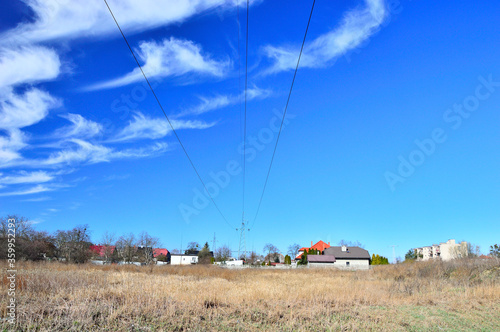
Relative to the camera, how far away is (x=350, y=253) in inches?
3319

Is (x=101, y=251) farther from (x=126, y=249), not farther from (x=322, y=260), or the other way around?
(x=322, y=260)

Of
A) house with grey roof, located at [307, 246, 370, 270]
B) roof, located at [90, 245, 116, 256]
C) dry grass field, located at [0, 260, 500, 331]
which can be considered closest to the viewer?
dry grass field, located at [0, 260, 500, 331]

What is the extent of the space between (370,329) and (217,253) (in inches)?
3754

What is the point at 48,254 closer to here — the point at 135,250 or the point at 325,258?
the point at 135,250

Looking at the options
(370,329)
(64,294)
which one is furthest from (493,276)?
(64,294)

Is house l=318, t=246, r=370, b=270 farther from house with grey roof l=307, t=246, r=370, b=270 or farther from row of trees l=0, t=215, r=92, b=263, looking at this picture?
row of trees l=0, t=215, r=92, b=263

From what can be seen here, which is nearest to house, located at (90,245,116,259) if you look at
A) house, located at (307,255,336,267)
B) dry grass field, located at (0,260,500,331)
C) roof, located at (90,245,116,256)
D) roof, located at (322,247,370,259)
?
roof, located at (90,245,116,256)

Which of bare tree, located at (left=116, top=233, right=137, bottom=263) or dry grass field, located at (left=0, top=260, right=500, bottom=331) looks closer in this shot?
dry grass field, located at (left=0, top=260, right=500, bottom=331)

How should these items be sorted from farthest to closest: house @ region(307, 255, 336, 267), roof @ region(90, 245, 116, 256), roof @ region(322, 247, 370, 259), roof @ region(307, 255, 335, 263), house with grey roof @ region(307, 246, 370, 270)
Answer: roof @ region(322, 247, 370, 259) < house with grey roof @ region(307, 246, 370, 270) < roof @ region(307, 255, 335, 263) < house @ region(307, 255, 336, 267) < roof @ region(90, 245, 116, 256)

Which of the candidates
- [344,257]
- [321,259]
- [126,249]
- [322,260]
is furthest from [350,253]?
[126,249]

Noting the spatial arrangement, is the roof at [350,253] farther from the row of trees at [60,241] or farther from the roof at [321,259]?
the row of trees at [60,241]

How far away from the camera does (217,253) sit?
100875 mm

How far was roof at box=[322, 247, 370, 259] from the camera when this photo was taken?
83000mm

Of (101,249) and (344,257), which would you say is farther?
(344,257)
